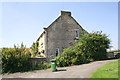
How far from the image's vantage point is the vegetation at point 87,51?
70.1 feet

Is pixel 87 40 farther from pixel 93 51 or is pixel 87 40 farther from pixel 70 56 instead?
pixel 70 56

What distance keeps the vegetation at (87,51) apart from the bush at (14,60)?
5035 millimetres

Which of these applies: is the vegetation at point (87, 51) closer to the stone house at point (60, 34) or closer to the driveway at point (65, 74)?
the stone house at point (60, 34)

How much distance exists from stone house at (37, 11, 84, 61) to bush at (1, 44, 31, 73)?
21.8 ft

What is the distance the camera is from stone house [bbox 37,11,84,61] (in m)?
26.5

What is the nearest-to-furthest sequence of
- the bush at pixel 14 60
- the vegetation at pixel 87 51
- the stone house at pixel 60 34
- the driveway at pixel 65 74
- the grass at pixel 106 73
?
the grass at pixel 106 73
the driveway at pixel 65 74
the bush at pixel 14 60
the vegetation at pixel 87 51
the stone house at pixel 60 34

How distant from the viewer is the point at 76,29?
29156mm

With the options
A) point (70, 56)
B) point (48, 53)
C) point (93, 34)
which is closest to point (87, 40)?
point (93, 34)

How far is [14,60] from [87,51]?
1129cm

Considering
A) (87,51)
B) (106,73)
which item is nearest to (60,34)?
(87,51)

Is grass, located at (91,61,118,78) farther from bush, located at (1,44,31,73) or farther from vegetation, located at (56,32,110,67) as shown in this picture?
bush, located at (1,44,31,73)

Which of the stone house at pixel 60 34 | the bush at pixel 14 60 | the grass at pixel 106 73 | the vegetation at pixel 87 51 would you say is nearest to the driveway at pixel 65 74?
the grass at pixel 106 73

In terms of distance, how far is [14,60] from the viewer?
19.2m

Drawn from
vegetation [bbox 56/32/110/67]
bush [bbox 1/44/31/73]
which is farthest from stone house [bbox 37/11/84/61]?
bush [bbox 1/44/31/73]
